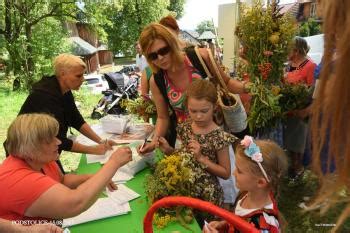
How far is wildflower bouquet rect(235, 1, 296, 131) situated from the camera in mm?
2533

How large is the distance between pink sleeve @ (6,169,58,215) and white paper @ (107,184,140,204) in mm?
544

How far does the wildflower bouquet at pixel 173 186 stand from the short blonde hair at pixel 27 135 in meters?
0.64

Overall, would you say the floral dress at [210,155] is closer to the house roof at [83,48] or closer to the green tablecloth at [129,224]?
the green tablecloth at [129,224]

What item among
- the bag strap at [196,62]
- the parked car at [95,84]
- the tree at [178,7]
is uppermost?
the tree at [178,7]

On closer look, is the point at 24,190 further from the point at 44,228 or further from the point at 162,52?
the point at 162,52

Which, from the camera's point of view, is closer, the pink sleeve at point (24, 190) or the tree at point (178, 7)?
the pink sleeve at point (24, 190)

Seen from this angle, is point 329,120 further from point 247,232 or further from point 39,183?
point 39,183

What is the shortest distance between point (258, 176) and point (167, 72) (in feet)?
3.94

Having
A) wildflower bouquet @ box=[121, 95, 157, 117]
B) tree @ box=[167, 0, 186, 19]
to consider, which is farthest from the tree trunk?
tree @ box=[167, 0, 186, 19]

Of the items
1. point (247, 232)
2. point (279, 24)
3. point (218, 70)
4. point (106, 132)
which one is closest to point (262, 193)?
point (247, 232)

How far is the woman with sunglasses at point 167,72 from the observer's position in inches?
90.0

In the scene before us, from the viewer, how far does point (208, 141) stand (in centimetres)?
199

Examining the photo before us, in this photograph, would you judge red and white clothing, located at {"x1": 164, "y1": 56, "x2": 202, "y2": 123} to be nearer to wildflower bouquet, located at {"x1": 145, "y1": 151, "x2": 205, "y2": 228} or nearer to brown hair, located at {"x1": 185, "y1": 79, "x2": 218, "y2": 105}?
brown hair, located at {"x1": 185, "y1": 79, "x2": 218, "y2": 105}

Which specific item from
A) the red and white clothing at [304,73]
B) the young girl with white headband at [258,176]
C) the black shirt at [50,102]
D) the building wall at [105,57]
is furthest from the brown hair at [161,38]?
the building wall at [105,57]
